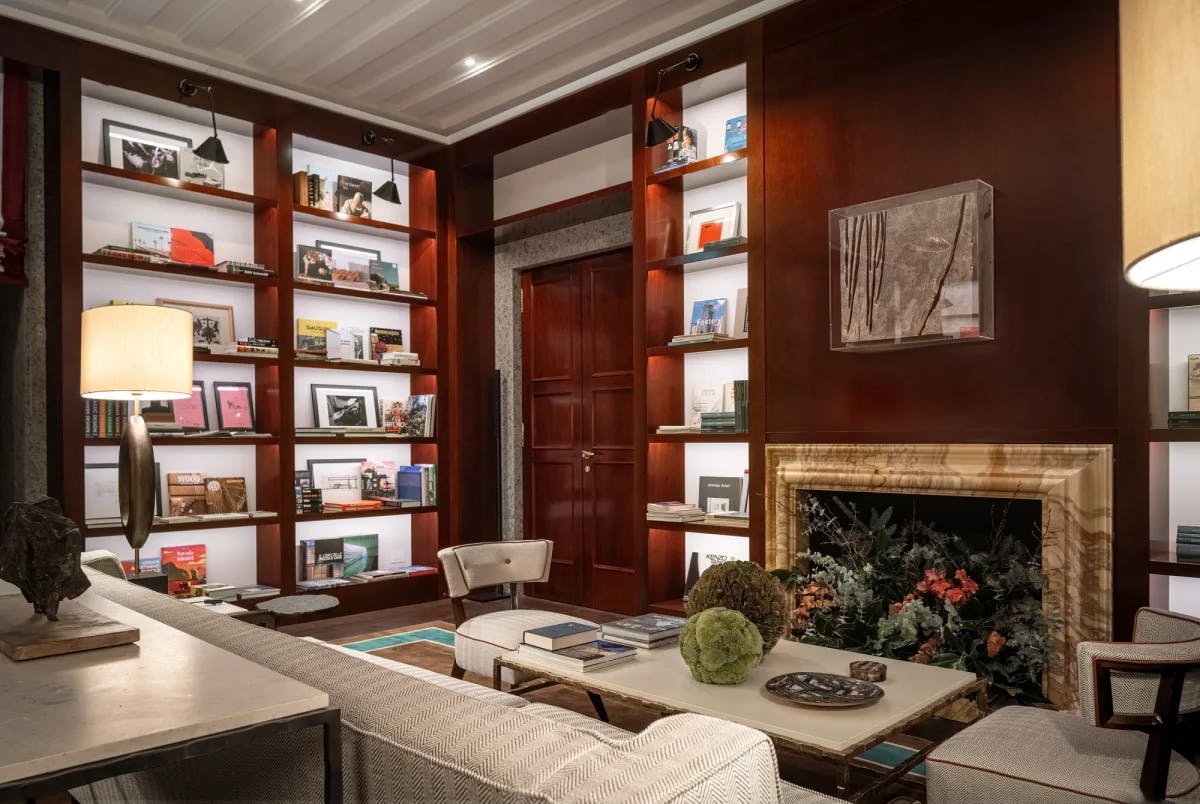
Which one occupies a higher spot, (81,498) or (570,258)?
(570,258)

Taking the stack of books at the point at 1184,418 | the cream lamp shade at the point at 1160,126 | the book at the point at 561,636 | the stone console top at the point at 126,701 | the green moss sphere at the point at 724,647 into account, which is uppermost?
the cream lamp shade at the point at 1160,126

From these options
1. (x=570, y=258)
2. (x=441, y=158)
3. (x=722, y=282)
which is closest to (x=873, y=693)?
(x=722, y=282)

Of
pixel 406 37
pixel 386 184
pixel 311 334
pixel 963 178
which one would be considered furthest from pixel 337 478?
pixel 963 178

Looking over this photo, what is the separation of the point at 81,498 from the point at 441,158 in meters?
3.15

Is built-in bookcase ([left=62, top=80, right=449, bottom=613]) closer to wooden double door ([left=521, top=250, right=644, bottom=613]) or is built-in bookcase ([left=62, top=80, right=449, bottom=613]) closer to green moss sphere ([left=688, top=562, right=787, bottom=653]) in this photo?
wooden double door ([left=521, top=250, right=644, bottom=613])

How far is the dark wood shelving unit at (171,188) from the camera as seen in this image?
15.1 ft

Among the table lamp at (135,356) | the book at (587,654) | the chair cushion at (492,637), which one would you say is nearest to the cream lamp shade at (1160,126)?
the book at (587,654)

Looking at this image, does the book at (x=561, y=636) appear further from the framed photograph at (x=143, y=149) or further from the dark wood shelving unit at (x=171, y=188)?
the framed photograph at (x=143, y=149)

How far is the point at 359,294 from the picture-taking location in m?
5.58

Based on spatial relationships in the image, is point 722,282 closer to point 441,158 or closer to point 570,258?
point 570,258

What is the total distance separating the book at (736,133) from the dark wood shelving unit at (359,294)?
95.8 inches

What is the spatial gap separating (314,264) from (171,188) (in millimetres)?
948

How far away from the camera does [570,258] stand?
5938mm

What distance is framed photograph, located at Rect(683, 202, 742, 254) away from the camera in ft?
14.9
